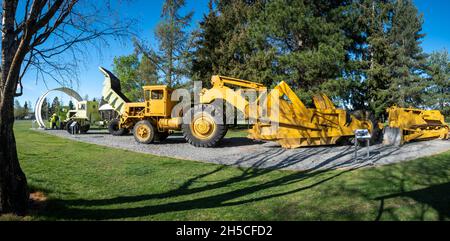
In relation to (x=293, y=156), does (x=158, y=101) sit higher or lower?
higher

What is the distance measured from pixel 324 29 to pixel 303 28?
4.51 feet

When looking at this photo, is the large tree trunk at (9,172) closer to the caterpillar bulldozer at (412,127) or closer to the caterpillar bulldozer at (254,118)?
the caterpillar bulldozer at (254,118)

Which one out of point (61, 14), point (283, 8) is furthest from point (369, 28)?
point (61, 14)

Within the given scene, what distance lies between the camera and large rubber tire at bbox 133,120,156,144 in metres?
13.6

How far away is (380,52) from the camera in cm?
2475

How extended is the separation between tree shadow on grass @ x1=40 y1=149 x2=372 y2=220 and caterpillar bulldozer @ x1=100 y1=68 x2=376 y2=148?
407 centimetres

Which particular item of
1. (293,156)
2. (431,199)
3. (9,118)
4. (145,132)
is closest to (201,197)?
(9,118)

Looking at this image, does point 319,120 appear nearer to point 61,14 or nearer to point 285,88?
point 285,88

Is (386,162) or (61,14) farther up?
(61,14)

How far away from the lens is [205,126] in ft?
40.6

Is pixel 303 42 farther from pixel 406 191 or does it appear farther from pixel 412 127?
pixel 406 191

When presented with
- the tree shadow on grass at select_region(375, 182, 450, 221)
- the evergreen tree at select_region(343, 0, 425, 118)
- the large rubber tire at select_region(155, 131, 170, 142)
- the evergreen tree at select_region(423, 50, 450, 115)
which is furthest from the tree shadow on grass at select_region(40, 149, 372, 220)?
the evergreen tree at select_region(423, 50, 450, 115)

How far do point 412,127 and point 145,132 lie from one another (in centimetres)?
1216

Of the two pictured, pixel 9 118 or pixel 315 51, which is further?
pixel 315 51
